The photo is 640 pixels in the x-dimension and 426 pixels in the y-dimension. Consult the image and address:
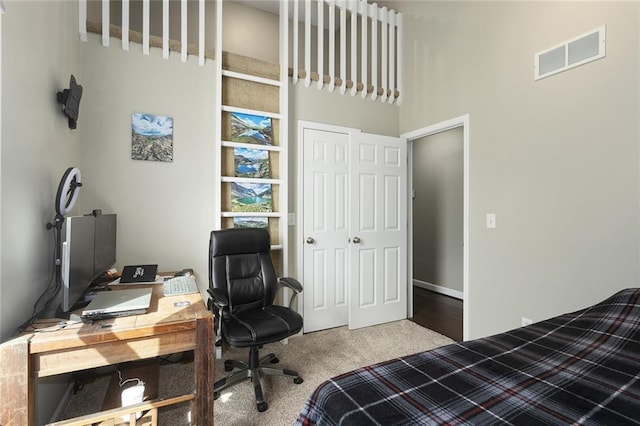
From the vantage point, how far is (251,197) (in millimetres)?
2805

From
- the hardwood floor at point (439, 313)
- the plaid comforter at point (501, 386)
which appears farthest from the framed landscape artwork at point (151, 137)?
the hardwood floor at point (439, 313)

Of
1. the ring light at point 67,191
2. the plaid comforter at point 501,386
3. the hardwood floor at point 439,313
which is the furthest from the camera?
the hardwood floor at point 439,313

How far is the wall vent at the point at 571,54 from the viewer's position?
1937 mm

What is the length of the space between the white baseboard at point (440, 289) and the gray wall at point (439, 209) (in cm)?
3

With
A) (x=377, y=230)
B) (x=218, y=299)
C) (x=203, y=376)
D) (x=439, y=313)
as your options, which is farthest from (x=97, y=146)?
(x=439, y=313)

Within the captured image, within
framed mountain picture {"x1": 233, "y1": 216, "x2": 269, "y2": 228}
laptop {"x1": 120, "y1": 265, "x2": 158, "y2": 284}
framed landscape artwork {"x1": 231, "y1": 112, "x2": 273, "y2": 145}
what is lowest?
laptop {"x1": 120, "y1": 265, "x2": 158, "y2": 284}

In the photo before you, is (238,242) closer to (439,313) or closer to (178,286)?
(178,286)

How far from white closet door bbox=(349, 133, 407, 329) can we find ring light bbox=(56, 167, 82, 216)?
230 centimetres

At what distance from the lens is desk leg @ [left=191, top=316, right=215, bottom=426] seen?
1.41 meters

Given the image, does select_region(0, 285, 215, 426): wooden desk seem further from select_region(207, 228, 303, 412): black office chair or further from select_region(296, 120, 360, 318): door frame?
select_region(296, 120, 360, 318): door frame

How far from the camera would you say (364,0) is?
3271 mm

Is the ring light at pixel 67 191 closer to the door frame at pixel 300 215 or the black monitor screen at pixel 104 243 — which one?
the black monitor screen at pixel 104 243

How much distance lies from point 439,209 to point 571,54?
2.75 metres

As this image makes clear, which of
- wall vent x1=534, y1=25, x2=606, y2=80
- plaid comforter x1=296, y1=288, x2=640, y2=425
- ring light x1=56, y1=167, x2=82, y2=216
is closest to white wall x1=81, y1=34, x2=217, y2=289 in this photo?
ring light x1=56, y1=167, x2=82, y2=216
